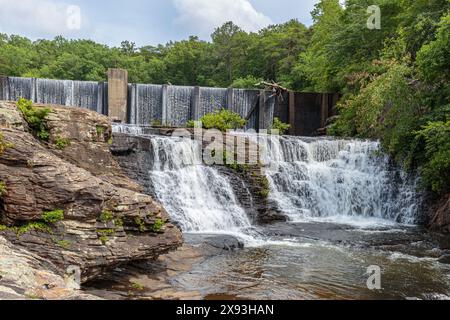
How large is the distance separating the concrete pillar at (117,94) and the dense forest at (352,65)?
1013cm

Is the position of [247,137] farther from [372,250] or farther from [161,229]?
[161,229]

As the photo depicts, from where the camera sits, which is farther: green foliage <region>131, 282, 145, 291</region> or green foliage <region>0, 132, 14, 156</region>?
green foliage <region>0, 132, 14, 156</region>

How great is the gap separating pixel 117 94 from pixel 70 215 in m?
17.8

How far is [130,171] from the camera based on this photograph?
12.4 meters

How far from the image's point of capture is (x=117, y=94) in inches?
929

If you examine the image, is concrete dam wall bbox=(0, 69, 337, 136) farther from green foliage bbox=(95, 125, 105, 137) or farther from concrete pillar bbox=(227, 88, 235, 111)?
green foliage bbox=(95, 125, 105, 137)

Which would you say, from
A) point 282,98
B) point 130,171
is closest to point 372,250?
point 130,171

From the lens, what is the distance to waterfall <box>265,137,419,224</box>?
47.4 ft

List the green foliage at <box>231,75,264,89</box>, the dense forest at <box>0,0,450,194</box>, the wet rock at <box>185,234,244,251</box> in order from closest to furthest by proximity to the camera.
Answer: the wet rock at <box>185,234,244,251</box> → the dense forest at <box>0,0,450,194</box> → the green foliage at <box>231,75,264,89</box>

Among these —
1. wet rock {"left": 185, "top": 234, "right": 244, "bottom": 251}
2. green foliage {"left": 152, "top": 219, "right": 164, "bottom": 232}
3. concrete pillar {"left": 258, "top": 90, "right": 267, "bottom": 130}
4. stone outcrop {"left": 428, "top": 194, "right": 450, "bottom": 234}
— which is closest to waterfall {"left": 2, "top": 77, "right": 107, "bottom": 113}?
concrete pillar {"left": 258, "top": 90, "right": 267, "bottom": 130}

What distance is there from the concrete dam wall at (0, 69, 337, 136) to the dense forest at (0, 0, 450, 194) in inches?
87.6

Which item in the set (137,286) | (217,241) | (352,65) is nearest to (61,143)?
(137,286)

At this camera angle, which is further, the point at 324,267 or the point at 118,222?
the point at 324,267

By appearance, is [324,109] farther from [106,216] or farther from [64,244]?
[64,244]
